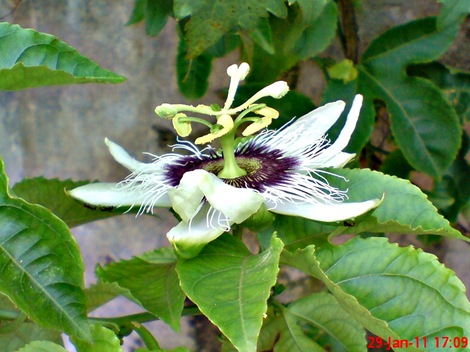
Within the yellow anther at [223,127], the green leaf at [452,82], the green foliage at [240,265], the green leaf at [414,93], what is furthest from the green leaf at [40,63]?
the green leaf at [452,82]

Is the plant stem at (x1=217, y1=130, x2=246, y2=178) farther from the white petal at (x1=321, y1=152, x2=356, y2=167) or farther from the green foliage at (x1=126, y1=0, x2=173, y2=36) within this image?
the green foliage at (x1=126, y1=0, x2=173, y2=36)

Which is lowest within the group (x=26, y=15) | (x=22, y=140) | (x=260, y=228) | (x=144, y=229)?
(x=144, y=229)

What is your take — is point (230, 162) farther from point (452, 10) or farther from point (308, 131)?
Answer: point (452, 10)

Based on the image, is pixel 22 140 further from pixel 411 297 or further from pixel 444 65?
pixel 411 297

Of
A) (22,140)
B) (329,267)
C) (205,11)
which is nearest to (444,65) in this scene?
(205,11)

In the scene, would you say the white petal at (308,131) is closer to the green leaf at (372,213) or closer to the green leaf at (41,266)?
the green leaf at (372,213)

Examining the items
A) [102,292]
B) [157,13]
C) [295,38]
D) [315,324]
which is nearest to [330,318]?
[315,324]

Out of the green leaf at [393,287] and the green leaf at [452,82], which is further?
the green leaf at [452,82]
